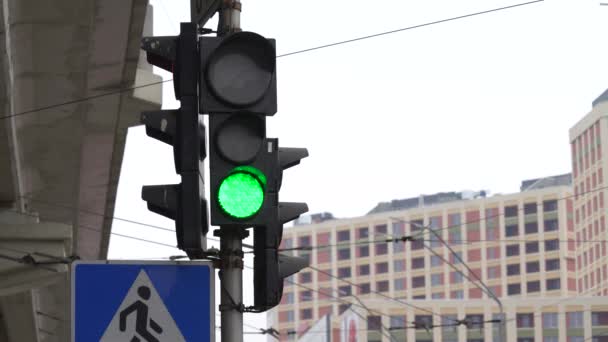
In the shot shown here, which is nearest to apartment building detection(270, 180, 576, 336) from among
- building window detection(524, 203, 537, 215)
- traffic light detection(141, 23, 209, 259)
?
building window detection(524, 203, 537, 215)

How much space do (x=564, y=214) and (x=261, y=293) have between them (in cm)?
17489

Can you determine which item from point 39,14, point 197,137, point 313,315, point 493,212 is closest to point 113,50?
point 39,14

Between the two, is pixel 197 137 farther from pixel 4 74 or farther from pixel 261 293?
pixel 4 74

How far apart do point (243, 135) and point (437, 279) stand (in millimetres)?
180259

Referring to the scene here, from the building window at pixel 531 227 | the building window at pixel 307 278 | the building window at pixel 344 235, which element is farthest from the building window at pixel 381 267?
the building window at pixel 531 227

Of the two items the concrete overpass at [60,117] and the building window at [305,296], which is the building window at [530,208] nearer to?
the building window at [305,296]

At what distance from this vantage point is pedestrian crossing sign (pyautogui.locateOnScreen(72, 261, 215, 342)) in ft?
22.3

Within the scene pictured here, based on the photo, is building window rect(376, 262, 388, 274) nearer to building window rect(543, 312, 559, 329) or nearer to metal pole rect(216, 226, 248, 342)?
building window rect(543, 312, 559, 329)

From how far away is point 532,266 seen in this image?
17875 cm

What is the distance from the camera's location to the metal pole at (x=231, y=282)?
22.9 ft

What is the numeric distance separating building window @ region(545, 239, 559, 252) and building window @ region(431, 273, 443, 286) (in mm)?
13628

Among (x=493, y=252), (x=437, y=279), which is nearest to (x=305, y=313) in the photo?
(x=437, y=279)

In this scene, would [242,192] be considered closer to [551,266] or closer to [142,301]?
[142,301]

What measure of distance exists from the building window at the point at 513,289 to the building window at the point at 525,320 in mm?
29392
